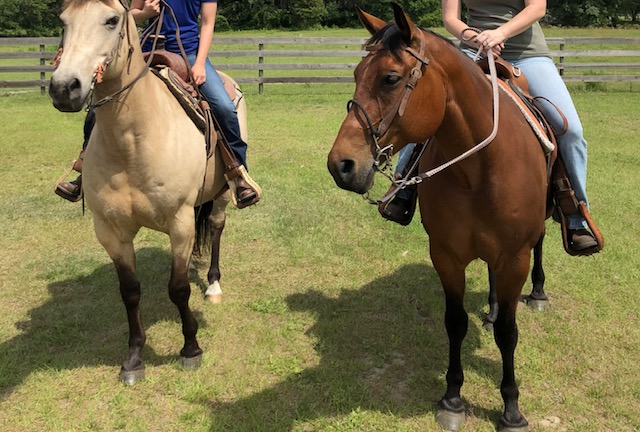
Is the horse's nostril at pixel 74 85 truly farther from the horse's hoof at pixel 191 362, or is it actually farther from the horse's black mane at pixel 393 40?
the horse's hoof at pixel 191 362

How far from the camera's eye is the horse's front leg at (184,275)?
12.1 ft

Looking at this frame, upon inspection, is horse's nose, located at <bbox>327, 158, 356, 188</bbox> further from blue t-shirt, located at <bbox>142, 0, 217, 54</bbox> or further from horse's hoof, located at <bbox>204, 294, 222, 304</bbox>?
horse's hoof, located at <bbox>204, 294, 222, 304</bbox>

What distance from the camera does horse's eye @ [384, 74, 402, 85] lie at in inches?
87.4

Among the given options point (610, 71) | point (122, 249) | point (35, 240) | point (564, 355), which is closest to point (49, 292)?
point (35, 240)

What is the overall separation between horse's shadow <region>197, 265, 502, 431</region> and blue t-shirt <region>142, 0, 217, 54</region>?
235 centimetres

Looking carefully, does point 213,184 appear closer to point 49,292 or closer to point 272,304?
point 272,304

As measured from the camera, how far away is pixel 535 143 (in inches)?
119

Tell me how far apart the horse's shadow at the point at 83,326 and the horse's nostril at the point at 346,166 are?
8.21 ft

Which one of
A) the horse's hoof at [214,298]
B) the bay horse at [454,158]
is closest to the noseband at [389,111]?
the bay horse at [454,158]

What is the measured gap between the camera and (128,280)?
377 centimetres

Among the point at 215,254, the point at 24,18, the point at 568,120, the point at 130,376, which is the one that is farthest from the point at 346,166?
the point at 24,18

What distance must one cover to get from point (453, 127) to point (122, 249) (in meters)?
2.37

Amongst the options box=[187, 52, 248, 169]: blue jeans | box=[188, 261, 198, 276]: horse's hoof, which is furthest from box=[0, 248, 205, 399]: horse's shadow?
box=[187, 52, 248, 169]: blue jeans

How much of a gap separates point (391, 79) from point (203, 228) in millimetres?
3194
